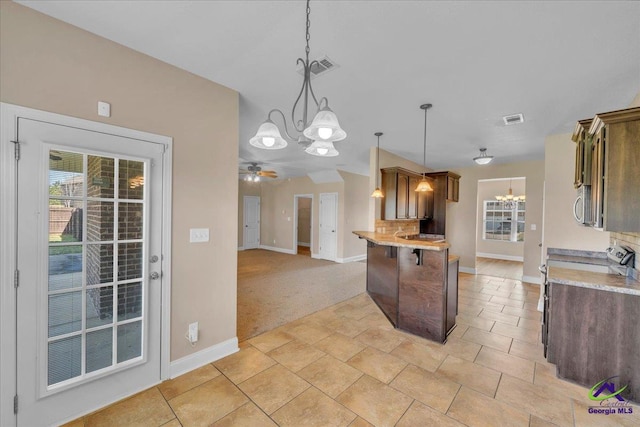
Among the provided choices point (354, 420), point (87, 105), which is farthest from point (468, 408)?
point (87, 105)

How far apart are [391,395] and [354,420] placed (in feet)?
1.37

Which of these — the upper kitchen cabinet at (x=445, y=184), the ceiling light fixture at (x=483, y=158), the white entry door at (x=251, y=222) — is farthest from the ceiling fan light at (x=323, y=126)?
the white entry door at (x=251, y=222)

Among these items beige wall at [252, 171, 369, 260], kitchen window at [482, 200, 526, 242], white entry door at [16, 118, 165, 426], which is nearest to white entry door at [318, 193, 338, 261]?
beige wall at [252, 171, 369, 260]

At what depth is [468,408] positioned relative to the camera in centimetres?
192

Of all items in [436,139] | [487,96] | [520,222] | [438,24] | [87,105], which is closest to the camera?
[438,24]

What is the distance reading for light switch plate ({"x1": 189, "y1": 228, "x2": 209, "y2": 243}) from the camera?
239 cm

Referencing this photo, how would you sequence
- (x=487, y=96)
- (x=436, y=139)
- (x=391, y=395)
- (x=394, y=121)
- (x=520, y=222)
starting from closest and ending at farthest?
(x=391, y=395)
(x=487, y=96)
(x=394, y=121)
(x=436, y=139)
(x=520, y=222)

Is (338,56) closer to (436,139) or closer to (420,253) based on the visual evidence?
(420,253)

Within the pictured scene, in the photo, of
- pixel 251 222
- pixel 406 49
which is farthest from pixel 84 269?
pixel 251 222

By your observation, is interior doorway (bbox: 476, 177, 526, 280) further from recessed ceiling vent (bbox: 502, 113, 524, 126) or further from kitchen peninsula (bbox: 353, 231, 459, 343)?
kitchen peninsula (bbox: 353, 231, 459, 343)

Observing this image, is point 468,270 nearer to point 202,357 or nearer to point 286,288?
point 286,288

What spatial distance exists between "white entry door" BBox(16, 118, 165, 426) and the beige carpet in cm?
120

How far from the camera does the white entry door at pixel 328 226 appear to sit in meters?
7.66

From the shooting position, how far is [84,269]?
6.07 feet
